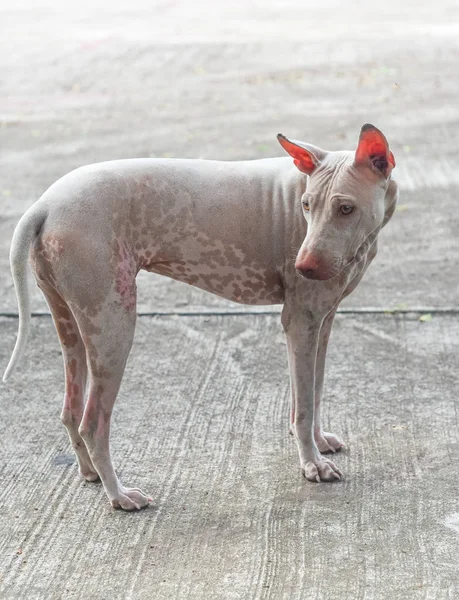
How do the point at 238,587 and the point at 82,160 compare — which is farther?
the point at 82,160

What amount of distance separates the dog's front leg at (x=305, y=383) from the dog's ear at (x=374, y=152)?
0.76 metres

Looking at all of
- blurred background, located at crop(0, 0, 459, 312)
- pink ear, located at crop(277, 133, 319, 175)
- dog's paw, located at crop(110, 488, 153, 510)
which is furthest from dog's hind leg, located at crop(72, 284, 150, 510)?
blurred background, located at crop(0, 0, 459, 312)

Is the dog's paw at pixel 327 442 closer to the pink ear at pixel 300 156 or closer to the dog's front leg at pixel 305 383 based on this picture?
the dog's front leg at pixel 305 383

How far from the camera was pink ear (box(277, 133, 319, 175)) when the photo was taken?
4020 mm

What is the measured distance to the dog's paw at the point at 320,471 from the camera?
4547 millimetres

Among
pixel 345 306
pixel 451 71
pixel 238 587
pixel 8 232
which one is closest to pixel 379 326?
pixel 345 306

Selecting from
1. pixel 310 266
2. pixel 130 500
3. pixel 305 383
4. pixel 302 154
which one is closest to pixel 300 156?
pixel 302 154

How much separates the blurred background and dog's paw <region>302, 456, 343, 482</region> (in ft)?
7.83

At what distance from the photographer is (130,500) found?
14.3 feet

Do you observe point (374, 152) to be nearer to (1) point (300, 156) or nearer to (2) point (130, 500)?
(1) point (300, 156)

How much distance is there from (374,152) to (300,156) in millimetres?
323

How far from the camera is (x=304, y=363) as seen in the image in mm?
4426

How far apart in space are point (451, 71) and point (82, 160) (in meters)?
8.09

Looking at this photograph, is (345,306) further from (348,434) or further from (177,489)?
(177,489)
